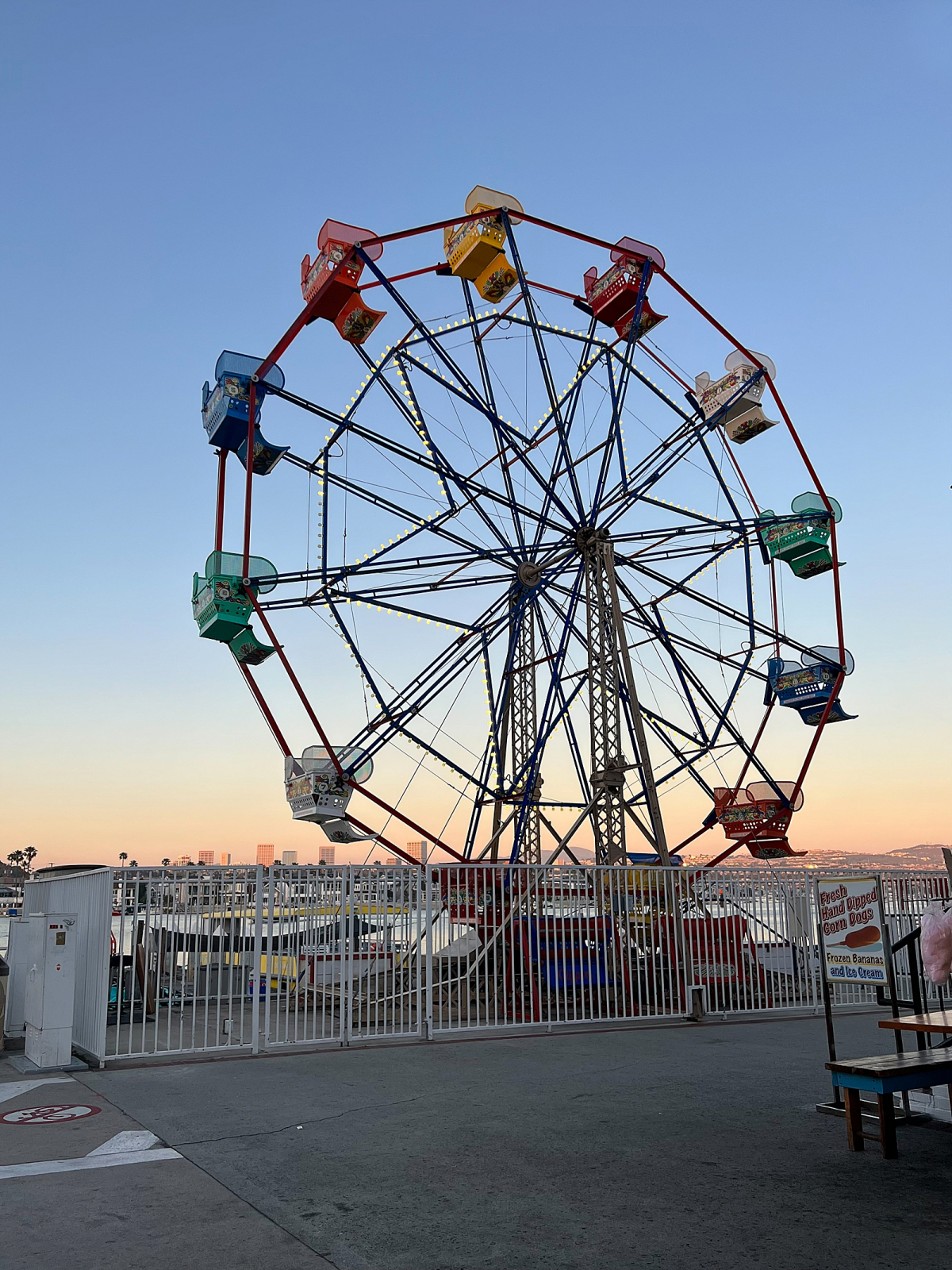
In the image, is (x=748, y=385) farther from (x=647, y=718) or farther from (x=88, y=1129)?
(x=88, y=1129)

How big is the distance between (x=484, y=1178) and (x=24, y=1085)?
16.1 ft

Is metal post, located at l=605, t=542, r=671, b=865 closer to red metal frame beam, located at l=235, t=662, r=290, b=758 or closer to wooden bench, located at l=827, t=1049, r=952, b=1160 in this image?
red metal frame beam, located at l=235, t=662, r=290, b=758

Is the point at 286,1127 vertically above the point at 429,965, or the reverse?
the point at 429,965

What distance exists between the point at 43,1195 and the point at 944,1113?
5.41m

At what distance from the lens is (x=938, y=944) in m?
5.96

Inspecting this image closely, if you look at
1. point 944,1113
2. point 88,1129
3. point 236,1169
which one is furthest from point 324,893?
point 944,1113

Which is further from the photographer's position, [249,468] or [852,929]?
[249,468]

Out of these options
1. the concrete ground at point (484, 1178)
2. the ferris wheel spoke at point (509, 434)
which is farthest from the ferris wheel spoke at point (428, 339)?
the concrete ground at point (484, 1178)

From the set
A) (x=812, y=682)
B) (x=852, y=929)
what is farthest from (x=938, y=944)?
(x=812, y=682)

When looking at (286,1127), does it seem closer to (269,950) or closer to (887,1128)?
(269,950)

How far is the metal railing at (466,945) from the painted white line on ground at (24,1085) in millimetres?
1035

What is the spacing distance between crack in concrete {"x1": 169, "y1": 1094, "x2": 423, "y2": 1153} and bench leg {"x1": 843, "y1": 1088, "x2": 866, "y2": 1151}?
127 inches

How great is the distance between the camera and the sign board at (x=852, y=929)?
6.93 metres

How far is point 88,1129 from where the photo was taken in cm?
673
